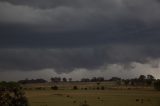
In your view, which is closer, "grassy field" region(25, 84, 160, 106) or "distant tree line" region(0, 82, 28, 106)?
"distant tree line" region(0, 82, 28, 106)

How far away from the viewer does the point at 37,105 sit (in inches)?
3996

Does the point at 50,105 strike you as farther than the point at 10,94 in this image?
Yes

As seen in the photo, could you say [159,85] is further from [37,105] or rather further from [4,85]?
[4,85]

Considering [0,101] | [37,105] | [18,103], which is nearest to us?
[0,101]

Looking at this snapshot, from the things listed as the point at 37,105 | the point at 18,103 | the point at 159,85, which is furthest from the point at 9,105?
the point at 159,85

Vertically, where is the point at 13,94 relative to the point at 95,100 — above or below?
above

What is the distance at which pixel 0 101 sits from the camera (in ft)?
112

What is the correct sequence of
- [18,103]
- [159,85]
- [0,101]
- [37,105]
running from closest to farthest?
[0,101] → [18,103] → [37,105] → [159,85]

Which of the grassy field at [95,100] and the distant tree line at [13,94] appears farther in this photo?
the grassy field at [95,100]

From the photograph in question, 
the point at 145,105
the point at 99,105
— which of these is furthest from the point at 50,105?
the point at 145,105

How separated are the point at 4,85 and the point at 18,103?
7.48 ft

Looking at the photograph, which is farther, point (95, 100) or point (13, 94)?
point (95, 100)

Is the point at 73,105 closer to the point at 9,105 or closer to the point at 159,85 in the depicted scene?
the point at 9,105

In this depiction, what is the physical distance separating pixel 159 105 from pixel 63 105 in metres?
26.3
